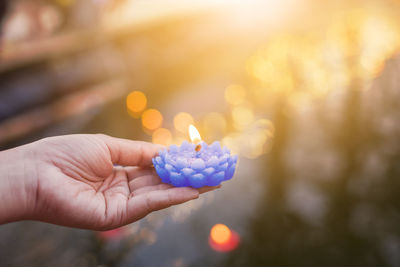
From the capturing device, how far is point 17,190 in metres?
1.76

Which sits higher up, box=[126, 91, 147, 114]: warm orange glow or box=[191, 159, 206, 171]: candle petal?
box=[126, 91, 147, 114]: warm orange glow

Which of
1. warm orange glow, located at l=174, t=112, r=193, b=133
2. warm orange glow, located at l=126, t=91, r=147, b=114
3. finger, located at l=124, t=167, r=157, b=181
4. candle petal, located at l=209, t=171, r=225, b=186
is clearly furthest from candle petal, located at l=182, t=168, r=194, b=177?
warm orange glow, located at l=126, t=91, r=147, b=114

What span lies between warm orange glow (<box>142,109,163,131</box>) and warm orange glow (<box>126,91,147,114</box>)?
204mm

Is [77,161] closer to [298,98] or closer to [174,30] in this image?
[298,98]

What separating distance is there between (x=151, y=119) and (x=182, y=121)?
50 centimetres

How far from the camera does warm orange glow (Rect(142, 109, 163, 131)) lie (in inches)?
211

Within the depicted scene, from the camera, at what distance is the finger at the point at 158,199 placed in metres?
1.72

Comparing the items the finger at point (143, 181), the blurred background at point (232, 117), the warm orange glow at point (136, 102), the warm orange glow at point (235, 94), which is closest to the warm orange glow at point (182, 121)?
the blurred background at point (232, 117)

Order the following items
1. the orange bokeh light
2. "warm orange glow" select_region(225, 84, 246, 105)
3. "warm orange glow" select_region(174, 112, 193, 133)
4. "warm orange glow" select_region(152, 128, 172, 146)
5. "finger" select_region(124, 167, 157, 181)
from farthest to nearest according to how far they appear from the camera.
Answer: "warm orange glow" select_region(225, 84, 246, 105) < "warm orange glow" select_region(174, 112, 193, 133) < "warm orange glow" select_region(152, 128, 172, 146) < the orange bokeh light < "finger" select_region(124, 167, 157, 181)

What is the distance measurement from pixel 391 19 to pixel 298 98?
5.37m

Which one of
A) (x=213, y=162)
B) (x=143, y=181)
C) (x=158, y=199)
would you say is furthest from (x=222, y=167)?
(x=143, y=181)

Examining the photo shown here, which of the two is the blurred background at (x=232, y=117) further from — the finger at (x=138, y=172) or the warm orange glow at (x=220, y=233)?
the finger at (x=138, y=172)

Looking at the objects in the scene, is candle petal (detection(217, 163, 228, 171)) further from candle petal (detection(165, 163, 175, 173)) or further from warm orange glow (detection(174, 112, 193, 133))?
warm orange glow (detection(174, 112, 193, 133))

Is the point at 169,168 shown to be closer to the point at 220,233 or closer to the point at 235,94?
the point at 220,233
